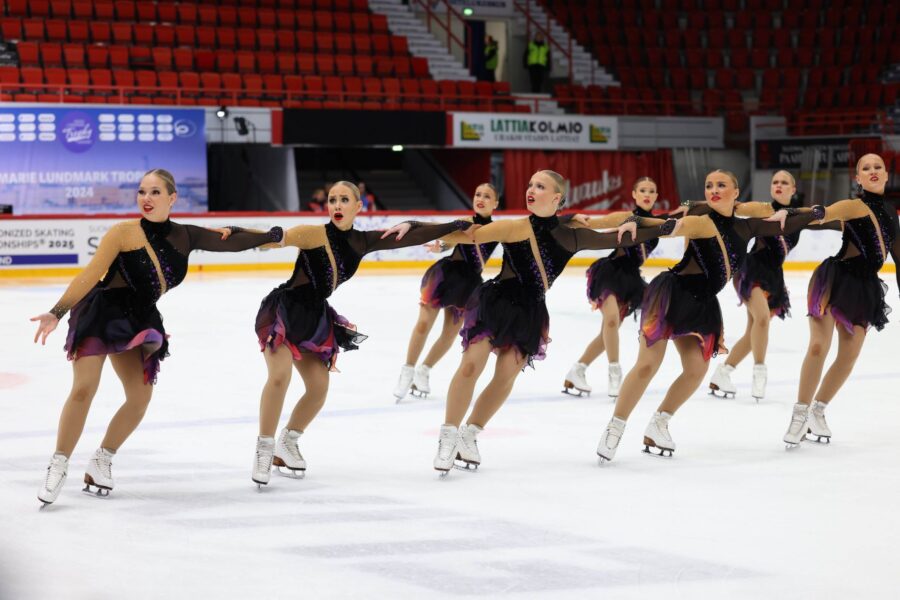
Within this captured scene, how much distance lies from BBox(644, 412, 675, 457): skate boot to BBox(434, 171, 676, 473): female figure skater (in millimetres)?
716

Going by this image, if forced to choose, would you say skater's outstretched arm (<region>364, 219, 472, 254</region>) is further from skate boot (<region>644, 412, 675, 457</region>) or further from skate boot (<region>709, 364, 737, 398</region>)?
skate boot (<region>709, 364, 737, 398</region>)

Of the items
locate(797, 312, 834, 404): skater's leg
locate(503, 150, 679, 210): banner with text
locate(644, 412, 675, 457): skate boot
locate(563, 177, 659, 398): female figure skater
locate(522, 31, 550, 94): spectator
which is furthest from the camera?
locate(522, 31, 550, 94): spectator

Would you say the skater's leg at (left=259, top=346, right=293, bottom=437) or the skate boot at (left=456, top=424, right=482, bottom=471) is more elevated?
the skater's leg at (left=259, top=346, right=293, bottom=437)

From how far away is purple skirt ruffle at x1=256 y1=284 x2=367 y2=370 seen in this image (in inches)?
→ 202

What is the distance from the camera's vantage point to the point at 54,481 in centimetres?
475

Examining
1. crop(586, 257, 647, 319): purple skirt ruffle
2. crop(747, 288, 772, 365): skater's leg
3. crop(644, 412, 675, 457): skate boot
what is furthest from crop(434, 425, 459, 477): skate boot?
crop(747, 288, 772, 365): skater's leg

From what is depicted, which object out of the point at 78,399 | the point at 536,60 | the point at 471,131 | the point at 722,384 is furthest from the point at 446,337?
the point at 536,60

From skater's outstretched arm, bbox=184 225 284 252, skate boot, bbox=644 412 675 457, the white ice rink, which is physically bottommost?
the white ice rink

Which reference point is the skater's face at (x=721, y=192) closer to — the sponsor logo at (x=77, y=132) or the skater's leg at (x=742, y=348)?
the skater's leg at (x=742, y=348)

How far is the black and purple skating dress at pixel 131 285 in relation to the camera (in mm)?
4793

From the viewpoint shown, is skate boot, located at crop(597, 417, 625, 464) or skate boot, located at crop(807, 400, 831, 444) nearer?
skate boot, located at crop(597, 417, 625, 464)

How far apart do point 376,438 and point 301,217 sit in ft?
38.5

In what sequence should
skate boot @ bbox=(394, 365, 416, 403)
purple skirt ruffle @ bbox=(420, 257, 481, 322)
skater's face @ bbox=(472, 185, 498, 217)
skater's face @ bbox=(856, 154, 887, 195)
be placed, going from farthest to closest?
purple skirt ruffle @ bbox=(420, 257, 481, 322) < skate boot @ bbox=(394, 365, 416, 403) < skater's face @ bbox=(472, 185, 498, 217) < skater's face @ bbox=(856, 154, 887, 195)

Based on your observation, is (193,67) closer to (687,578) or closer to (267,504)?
(267,504)
